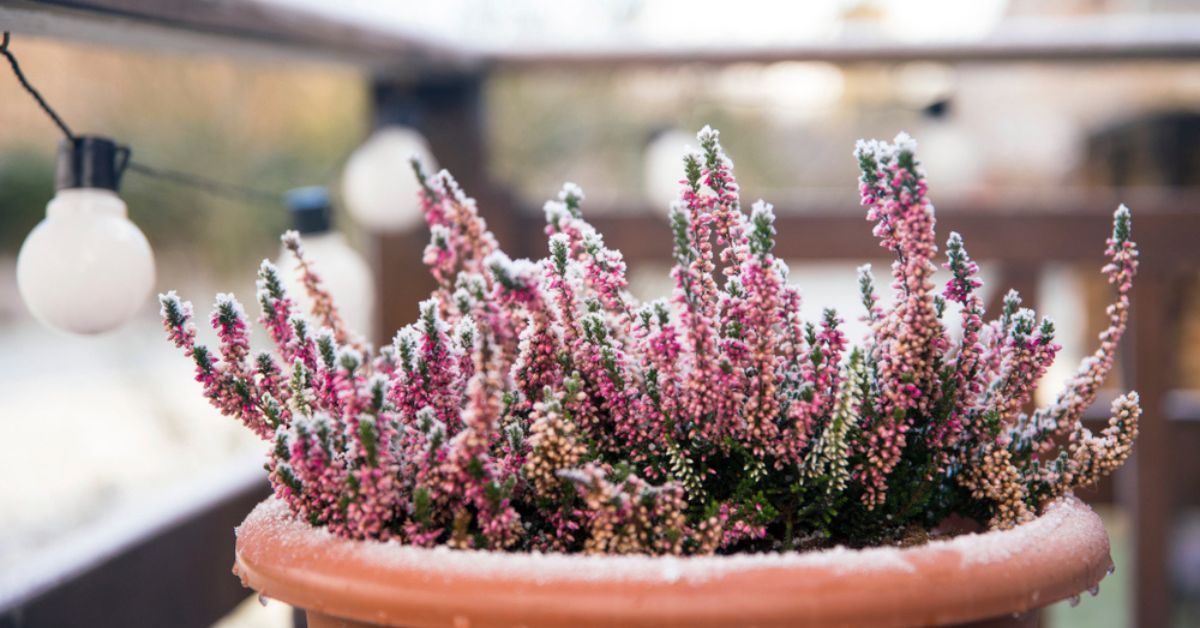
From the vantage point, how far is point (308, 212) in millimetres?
1936

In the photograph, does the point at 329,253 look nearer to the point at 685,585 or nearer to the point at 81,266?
the point at 81,266

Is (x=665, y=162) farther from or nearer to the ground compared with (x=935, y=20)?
nearer to the ground

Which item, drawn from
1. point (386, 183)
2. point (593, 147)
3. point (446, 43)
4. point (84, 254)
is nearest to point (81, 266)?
point (84, 254)

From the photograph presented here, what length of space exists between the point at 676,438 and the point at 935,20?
3.32 m

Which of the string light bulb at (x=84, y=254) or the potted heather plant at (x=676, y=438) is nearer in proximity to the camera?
the potted heather plant at (x=676, y=438)

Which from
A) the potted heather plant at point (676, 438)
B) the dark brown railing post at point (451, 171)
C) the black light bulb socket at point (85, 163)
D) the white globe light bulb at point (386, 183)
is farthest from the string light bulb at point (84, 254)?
the dark brown railing post at point (451, 171)

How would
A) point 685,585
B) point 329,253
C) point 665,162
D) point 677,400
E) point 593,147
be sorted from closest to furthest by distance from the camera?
point 685,585 < point 677,400 < point 329,253 < point 665,162 < point 593,147

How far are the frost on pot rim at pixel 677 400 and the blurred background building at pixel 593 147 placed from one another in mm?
601

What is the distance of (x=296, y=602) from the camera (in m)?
0.81

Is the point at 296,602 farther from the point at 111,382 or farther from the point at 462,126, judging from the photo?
the point at 111,382

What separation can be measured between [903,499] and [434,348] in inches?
16.1

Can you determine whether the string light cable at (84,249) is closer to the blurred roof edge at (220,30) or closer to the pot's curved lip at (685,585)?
the blurred roof edge at (220,30)

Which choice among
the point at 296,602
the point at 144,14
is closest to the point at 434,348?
the point at 296,602

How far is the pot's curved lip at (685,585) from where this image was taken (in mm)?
717
